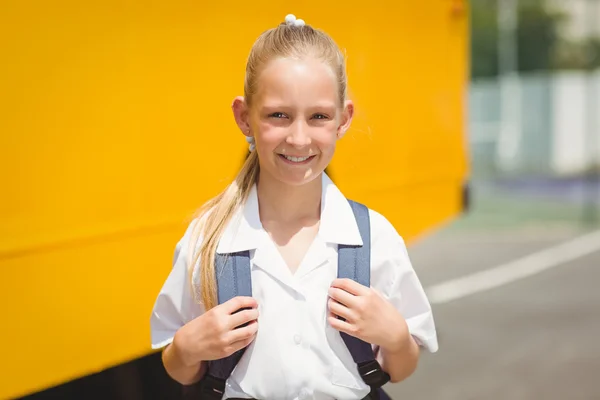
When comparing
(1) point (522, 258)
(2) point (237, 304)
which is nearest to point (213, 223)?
(2) point (237, 304)

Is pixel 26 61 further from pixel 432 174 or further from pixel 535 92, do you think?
pixel 535 92

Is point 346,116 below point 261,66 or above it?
below

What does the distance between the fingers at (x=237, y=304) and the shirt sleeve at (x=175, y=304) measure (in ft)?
0.44

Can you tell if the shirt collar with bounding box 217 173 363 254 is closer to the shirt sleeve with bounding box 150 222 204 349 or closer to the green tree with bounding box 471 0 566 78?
the shirt sleeve with bounding box 150 222 204 349

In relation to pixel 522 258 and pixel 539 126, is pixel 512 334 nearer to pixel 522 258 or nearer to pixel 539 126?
pixel 522 258

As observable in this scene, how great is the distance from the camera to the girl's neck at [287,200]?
1.55 m

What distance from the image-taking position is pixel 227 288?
145cm

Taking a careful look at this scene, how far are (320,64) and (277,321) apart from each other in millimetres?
490

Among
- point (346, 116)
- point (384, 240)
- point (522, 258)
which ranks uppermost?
point (346, 116)

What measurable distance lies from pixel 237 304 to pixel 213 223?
0.65 ft

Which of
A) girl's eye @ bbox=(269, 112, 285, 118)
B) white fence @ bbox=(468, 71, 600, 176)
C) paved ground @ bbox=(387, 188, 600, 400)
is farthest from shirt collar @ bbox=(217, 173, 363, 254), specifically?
white fence @ bbox=(468, 71, 600, 176)

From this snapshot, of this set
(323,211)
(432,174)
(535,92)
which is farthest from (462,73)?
(535,92)

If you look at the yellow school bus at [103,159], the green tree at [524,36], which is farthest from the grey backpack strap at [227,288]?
the green tree at [524,36]

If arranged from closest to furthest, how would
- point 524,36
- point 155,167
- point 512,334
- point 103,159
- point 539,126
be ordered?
point 103,159 → point 155,167 → point 512,334 → point 539,126 → point 524,36
